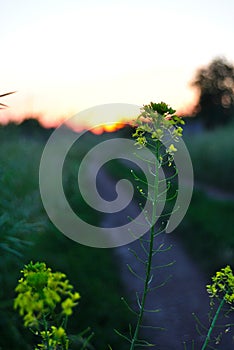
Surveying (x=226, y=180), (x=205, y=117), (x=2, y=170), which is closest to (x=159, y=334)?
(x=2, y=170)

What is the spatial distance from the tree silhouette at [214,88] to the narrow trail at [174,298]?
1530 inches

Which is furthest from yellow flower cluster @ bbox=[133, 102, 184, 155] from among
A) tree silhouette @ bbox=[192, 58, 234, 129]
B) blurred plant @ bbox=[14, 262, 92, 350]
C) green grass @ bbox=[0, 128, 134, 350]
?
tree silhouette @ bbox=[192, 58, 234, 129]

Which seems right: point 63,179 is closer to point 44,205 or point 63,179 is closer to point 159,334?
point 44,205

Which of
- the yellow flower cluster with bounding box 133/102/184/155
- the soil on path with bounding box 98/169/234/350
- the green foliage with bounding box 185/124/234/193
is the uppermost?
the yellow flower cluster with bounding box 133/102/184/155

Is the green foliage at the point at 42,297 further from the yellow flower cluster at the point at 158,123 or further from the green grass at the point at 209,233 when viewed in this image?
the green grass at the point at 209,233

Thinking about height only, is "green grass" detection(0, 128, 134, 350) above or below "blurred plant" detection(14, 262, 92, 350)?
below

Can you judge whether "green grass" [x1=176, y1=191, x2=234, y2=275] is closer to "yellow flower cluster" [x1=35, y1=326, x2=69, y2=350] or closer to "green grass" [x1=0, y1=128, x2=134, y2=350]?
"green grass" [x1=0, y1=128, x2=134, y2=350]

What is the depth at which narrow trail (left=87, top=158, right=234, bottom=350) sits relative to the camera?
A: 13.7ft

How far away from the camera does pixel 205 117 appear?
149ft

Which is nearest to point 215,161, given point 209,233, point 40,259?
point 209,233

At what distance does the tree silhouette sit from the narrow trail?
Result: 38.9 metres

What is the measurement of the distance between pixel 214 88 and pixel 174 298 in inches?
1689

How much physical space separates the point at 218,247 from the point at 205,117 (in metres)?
39.3

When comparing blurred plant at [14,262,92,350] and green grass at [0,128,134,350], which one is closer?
blurred plant at [14,262,92,350]
